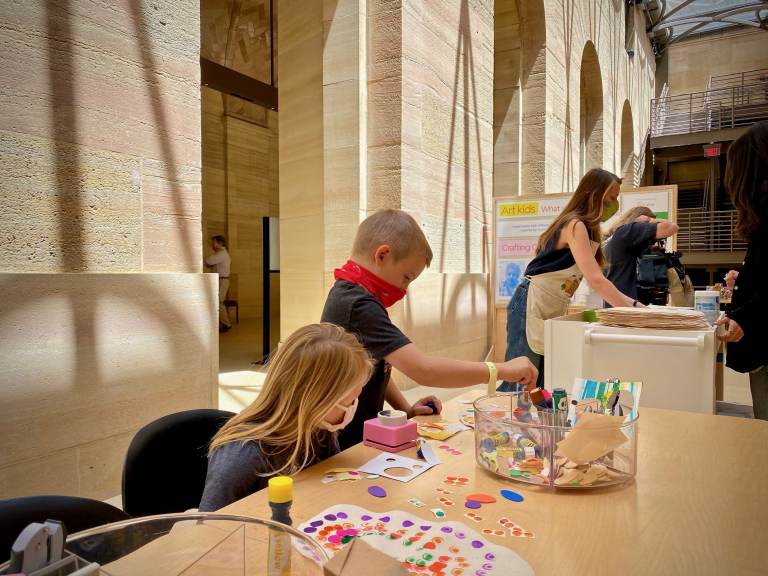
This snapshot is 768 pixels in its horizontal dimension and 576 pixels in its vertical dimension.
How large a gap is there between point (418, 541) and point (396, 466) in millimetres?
375

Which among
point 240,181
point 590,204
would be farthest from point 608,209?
point 240,181

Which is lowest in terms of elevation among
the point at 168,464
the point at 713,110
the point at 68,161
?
the point at 168,464

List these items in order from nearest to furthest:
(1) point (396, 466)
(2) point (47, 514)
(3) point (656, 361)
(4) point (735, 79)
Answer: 1. (2) point (47, 514)
2. (1) point (396, 466)
3. (3) point (656, 361)
4. (4) point (735, 79)

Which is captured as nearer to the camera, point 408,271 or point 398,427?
point 398,427

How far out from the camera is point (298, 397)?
134 centimetres

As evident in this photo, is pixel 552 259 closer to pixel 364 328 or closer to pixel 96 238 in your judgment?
pixel 364 328

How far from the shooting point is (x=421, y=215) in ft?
17.8

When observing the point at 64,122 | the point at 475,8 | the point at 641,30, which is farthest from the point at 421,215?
the point at 641,30

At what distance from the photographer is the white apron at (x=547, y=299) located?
297cm

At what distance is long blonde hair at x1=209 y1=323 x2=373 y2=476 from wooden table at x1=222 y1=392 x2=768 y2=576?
8 cm

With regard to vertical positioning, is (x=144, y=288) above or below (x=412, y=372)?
above

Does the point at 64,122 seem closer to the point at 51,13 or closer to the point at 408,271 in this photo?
the point at 51,13

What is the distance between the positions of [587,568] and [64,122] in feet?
8.90

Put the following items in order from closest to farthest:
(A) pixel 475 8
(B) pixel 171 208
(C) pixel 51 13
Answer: (C) pixel 51 13 → (B) pixel 171 208 → (A) pixel 475 8
